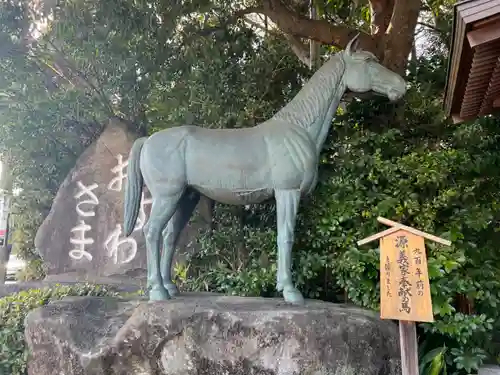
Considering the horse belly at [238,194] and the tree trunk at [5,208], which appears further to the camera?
the tree trunk at [5,208]

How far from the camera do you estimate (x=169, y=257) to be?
15.8ft

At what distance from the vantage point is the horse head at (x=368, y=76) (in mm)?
4398

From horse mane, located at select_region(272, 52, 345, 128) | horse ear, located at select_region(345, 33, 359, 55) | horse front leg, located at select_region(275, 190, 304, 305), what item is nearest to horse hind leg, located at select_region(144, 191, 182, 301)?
horse front leg, located at select_region(275, 190, 304, 305)

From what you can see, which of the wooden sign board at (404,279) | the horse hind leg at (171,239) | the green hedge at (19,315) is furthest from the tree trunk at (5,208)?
the wooden sign board at (404,279)

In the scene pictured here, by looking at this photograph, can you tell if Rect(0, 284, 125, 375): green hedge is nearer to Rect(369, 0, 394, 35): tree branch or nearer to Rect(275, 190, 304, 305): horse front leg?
Rect(275, 190, 304, 305): horse front leg

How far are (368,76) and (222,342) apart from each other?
2766 millimetres

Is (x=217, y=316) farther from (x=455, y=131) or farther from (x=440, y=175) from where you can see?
(x=455, y=131)

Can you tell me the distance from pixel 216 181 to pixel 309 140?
3.17 ft

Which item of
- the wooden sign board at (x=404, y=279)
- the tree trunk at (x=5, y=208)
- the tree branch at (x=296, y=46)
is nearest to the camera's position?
the wooden sign board at (x=404, y=279)

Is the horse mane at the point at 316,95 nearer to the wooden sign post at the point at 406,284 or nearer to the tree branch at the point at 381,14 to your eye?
the wooden sign post at the point at 406,284

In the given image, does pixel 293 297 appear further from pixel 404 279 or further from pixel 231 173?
pixel 231 173

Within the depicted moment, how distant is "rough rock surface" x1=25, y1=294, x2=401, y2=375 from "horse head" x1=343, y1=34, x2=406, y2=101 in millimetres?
2061

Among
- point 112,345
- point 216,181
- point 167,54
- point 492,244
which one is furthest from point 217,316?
point 167,54

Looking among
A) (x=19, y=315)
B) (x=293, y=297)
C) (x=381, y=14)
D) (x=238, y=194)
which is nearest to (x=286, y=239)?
(x=293, y=297)
